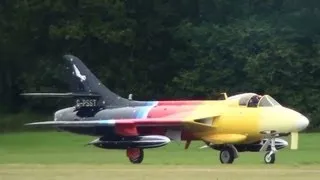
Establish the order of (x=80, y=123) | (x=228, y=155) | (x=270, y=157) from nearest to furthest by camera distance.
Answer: (x=270, y=157) → (x=228, y=155) → (x=80, y=123)

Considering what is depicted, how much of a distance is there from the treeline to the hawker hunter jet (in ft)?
82.7

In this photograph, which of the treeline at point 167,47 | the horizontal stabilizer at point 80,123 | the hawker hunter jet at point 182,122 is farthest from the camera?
the treeline at point 167,47

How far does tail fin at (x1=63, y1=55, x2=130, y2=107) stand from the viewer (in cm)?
3566

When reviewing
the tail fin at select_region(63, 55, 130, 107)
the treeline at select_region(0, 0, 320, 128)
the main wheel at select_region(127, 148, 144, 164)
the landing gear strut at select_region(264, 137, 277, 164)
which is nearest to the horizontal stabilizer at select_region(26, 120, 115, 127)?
the main wheel at select_region(127, 148, 144, 164)

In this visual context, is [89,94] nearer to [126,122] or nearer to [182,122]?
[126,122]

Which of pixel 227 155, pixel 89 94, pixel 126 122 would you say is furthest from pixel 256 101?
pixel 89 94

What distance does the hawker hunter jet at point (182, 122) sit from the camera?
30172mm

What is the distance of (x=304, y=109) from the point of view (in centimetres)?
5966

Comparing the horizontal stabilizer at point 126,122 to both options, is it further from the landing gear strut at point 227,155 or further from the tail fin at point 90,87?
the landing gear strut at point 227,155

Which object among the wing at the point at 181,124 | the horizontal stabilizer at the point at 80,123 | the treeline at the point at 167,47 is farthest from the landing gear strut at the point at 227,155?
the treeline at the point at 167,47

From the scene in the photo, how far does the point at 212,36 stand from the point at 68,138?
14445 mm

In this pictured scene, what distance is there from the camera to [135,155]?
1232 inches

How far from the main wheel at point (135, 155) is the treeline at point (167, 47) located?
95.8ft

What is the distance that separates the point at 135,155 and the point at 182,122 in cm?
174
